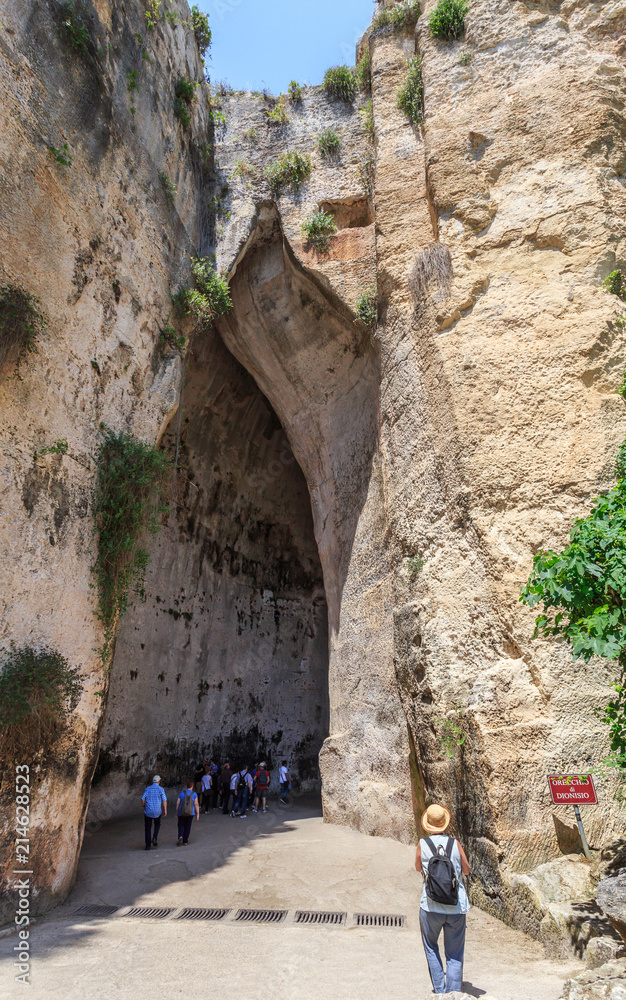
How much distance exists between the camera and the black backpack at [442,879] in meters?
3.36

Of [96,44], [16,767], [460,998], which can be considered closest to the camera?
[460,998]

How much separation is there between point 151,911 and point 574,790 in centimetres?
435

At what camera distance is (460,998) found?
3174 millimetres

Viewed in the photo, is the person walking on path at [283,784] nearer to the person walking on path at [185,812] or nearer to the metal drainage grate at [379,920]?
the person walking on path at [185,812]

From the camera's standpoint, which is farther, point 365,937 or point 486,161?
point 486,161

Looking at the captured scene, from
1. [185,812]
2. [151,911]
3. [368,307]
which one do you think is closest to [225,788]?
[185,812]

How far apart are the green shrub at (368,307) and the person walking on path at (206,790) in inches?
359

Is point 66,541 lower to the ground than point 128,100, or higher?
lower

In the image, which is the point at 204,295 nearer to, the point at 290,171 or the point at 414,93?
the point at 290,171

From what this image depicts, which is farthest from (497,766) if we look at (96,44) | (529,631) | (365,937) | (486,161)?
(96,44)

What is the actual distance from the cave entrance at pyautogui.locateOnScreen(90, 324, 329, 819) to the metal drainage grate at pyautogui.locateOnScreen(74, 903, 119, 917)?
497cm

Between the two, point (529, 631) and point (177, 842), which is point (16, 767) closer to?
point (177, 842)

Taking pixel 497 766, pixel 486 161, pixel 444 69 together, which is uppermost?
pixel 444 69

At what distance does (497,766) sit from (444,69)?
32.3 feet
